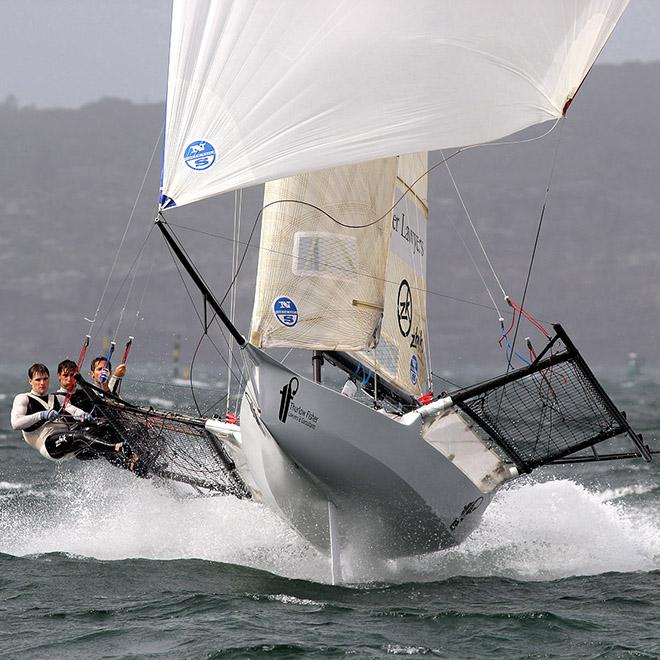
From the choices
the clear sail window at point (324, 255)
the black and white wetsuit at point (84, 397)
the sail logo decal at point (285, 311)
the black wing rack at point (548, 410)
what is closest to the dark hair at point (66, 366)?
the black and white wetsuit at point (84, 397)

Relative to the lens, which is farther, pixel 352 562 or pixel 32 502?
pixel 32 502

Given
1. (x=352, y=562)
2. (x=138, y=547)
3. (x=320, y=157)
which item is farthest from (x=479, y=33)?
(x=138, y=547)

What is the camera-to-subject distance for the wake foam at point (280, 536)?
33.3 feet

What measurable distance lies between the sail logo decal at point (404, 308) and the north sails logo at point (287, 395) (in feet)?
9.04

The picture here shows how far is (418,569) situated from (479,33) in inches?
176

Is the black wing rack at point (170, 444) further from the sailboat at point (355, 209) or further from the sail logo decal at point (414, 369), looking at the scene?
the sail logo decal at point (414, 369)

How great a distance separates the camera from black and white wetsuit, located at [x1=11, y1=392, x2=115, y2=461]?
10172mm

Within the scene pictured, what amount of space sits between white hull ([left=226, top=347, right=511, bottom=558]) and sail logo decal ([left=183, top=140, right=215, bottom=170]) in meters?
1.50

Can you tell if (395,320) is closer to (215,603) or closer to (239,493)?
(239,493)

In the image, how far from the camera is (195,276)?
814cm

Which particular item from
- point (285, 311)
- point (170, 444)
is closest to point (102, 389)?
point (170, 444)

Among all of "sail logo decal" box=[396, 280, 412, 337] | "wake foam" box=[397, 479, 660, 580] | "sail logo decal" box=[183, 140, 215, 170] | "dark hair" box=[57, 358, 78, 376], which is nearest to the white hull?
"wake foam" box=[397, 479, 660, 580]

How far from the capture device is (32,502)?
1424 centimetres

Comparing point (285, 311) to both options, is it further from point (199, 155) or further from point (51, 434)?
point (51, 434)
